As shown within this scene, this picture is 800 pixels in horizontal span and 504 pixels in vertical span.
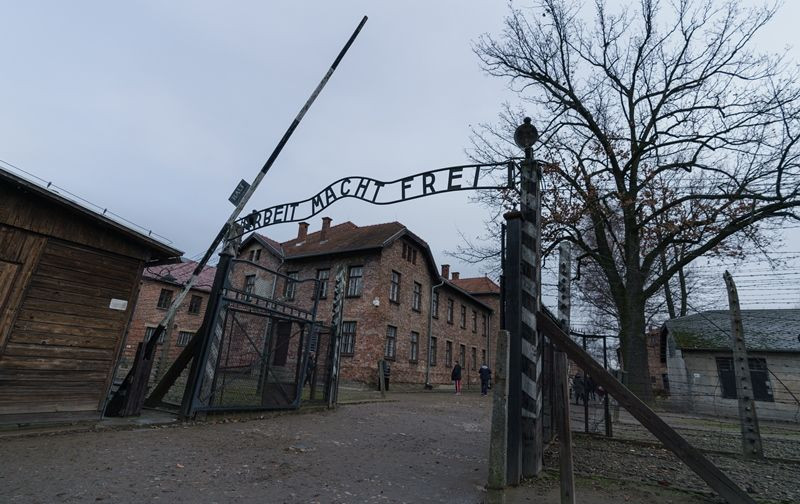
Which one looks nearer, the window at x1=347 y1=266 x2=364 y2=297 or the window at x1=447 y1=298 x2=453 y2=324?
the window at x1=347 y1=266 x2=364 y2=297

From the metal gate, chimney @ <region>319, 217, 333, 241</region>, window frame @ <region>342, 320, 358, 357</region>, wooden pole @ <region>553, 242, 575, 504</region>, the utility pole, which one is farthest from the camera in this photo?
chimney @ <region>319, 217, 333, 241</region>

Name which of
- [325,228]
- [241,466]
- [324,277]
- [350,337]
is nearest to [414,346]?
[350,337]

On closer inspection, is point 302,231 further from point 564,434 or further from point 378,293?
point 564,434

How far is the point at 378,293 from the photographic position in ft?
68.5

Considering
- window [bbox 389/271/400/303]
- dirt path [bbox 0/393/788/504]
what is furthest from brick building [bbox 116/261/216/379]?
dirt path [bbox 0/393/788/504]

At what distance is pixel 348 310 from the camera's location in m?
21.7

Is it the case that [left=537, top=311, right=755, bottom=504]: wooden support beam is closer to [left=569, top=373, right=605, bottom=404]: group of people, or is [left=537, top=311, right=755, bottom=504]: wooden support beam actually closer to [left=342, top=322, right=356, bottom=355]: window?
[left=569, top=373, right=605, bottom=404]: group of people

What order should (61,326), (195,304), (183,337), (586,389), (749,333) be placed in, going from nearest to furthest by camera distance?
1. (61,326)
2. (586,389)
3. (749,333)
4. (183,337)
5. (195,304)

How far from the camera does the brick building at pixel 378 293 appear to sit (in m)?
20.8

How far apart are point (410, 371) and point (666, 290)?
16.8 meters

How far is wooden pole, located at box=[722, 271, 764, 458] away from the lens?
619 cm

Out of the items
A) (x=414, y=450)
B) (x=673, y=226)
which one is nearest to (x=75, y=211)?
(x=414, y=450)

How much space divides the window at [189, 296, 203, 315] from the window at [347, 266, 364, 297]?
1617 centimetres

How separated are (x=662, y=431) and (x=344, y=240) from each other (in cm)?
2183
